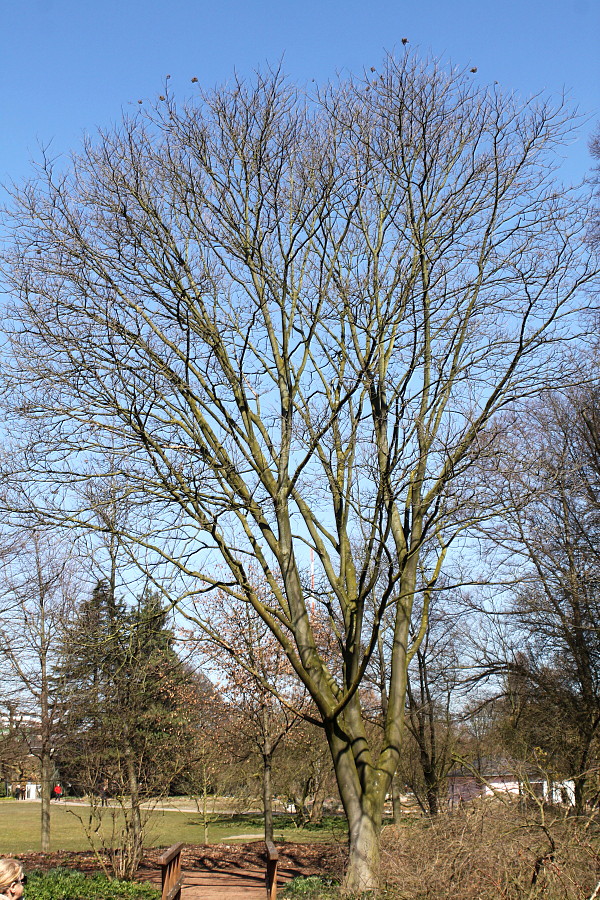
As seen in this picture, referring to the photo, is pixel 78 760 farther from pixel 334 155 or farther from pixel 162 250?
pixel 334 155

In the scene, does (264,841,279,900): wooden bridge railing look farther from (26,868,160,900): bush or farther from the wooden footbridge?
(26,868,160,900): bush

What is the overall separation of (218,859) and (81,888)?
665 cm

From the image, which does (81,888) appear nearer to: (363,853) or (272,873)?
(272,873)

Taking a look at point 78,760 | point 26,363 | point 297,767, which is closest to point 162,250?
point 26,363

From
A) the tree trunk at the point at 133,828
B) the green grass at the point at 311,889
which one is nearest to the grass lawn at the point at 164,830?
the tree trunk at the point at 133,828

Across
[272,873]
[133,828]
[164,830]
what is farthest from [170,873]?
[164,830]

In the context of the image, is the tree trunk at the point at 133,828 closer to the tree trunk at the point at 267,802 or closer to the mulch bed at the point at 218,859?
the mulch bed at the point at 218,859

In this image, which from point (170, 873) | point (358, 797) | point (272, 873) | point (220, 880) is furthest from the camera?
point (220, 880)

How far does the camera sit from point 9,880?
424 centimetres

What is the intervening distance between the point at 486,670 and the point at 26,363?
528 inches

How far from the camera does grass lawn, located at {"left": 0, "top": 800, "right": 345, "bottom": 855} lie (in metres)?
21.7

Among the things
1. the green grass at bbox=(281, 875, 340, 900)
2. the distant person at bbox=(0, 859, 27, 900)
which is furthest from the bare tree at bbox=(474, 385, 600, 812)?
the distant person at bbox=(0, 859, 27, 900)

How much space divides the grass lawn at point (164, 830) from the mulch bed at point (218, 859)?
105cm

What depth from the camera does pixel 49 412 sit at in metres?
8.66
